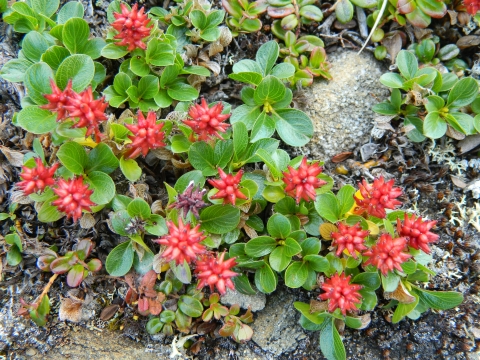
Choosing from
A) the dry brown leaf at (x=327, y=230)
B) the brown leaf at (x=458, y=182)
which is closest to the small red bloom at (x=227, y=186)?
the dry brown leaf at (x=327, y=230)

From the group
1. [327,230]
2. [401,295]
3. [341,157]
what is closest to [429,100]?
[341,157]

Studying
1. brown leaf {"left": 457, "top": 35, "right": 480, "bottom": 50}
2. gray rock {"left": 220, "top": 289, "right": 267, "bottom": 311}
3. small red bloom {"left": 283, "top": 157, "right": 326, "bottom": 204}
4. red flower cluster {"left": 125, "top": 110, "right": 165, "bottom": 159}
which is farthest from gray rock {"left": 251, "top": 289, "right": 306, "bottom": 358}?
brown leaf {"left": 457, "top": 35, "right": 480, "bottom": 50}

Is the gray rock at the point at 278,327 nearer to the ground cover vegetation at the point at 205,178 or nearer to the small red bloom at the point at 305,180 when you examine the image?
the ground cover vegetation at the point at 205,178

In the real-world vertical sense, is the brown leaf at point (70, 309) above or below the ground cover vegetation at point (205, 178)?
below

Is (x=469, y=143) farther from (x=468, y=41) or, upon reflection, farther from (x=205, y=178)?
(x=205, y=178)

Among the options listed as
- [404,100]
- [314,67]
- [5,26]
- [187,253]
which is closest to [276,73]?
[314,67]

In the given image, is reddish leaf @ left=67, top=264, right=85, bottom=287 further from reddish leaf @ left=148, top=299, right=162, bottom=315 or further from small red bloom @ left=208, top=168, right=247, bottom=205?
small red bloom @ left=208, top=168, right=247, bottom=205

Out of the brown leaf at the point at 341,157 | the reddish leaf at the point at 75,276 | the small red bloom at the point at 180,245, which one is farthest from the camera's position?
the brown leaf at the point at 341,157

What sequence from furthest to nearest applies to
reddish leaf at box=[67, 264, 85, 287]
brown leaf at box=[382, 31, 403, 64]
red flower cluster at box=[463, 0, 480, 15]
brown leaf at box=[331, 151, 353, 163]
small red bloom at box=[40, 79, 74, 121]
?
brown leaf at box=[382, 31, 403, 64], brown leaf at box=[331, 151, 353, 163], red flower cluster at box=[463, 0, 480, 15], reddish leaf at box=[67, 264, 85, 287], small red bloom at box=[40, 79, 74, 121]
